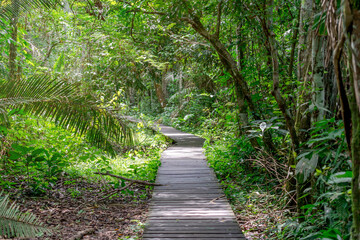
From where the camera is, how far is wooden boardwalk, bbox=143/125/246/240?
4.16 meters

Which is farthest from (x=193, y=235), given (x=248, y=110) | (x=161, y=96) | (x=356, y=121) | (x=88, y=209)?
(x=161, y=96)

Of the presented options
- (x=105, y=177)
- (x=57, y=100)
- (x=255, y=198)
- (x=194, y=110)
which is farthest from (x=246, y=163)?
(x=194, y=110)

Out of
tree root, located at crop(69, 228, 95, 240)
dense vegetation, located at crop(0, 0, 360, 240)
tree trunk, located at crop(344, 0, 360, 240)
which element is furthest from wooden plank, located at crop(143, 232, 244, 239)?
tree trunk, located at crop(344, 0, 360, 240)

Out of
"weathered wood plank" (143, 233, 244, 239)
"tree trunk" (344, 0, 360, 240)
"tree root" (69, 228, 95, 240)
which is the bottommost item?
"weathered wood plank" (143, 233, 244, 239)

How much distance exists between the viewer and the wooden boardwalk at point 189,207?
4.16 m

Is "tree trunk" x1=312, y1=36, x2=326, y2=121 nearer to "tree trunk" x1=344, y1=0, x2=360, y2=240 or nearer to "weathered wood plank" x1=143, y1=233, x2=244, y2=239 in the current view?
"weathered wood plank" x1=143, y1=233, x2=244, y2=239

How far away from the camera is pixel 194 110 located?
18266mm

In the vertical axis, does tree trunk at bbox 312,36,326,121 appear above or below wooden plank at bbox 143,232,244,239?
above

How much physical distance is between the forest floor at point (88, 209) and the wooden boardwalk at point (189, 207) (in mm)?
324

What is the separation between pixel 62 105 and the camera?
4867 mm

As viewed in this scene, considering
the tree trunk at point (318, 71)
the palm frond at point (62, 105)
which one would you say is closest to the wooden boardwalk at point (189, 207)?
the palm frond at point (62, 105)

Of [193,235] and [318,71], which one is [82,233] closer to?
[193,235]

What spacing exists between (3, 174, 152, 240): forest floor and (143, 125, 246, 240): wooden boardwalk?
32 centimetres

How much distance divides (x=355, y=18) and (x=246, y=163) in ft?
18.9
